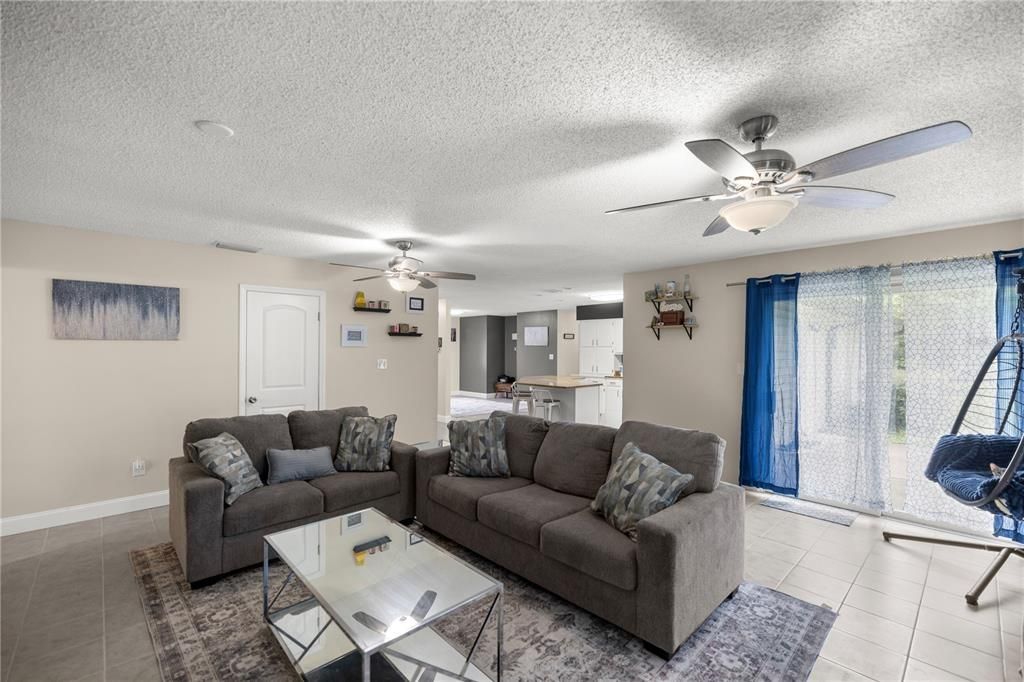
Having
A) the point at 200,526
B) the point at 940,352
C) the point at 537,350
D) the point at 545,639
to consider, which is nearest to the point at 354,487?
the point at 200,526

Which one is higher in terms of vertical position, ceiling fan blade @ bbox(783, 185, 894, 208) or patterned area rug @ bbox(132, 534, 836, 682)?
ceiling fan blade @ bbox(783, 185, 894, 208)

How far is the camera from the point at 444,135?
217 cm

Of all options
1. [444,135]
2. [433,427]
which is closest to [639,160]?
[444,135]

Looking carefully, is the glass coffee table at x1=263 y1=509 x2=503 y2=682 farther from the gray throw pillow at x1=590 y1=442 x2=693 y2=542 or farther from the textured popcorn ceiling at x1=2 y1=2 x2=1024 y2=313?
the textured popcorn ceiling at x1=2 y1=2 x2=1024 y2=313

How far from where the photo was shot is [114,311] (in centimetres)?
395

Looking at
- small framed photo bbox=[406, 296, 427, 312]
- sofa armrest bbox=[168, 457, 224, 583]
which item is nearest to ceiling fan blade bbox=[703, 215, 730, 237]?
sofa armrest bbox=[168, 457, 224, 583]

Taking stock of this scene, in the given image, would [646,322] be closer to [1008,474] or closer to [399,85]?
[1008,474]

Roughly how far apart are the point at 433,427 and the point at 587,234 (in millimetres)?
3592

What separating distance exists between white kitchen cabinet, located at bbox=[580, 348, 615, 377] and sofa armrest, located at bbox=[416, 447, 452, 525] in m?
5.83

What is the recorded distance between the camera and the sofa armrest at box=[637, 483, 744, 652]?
2.04 metres

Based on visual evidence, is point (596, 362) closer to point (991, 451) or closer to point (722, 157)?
point (991, 451)

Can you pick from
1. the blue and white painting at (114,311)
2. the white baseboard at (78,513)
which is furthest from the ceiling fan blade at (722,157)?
the white baseboard at (78,513)

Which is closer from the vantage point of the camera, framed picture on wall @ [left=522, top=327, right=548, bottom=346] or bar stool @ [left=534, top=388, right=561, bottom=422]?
bar stool @ [left=534, top=388, right=561, bottom=422]

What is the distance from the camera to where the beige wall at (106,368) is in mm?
3580
